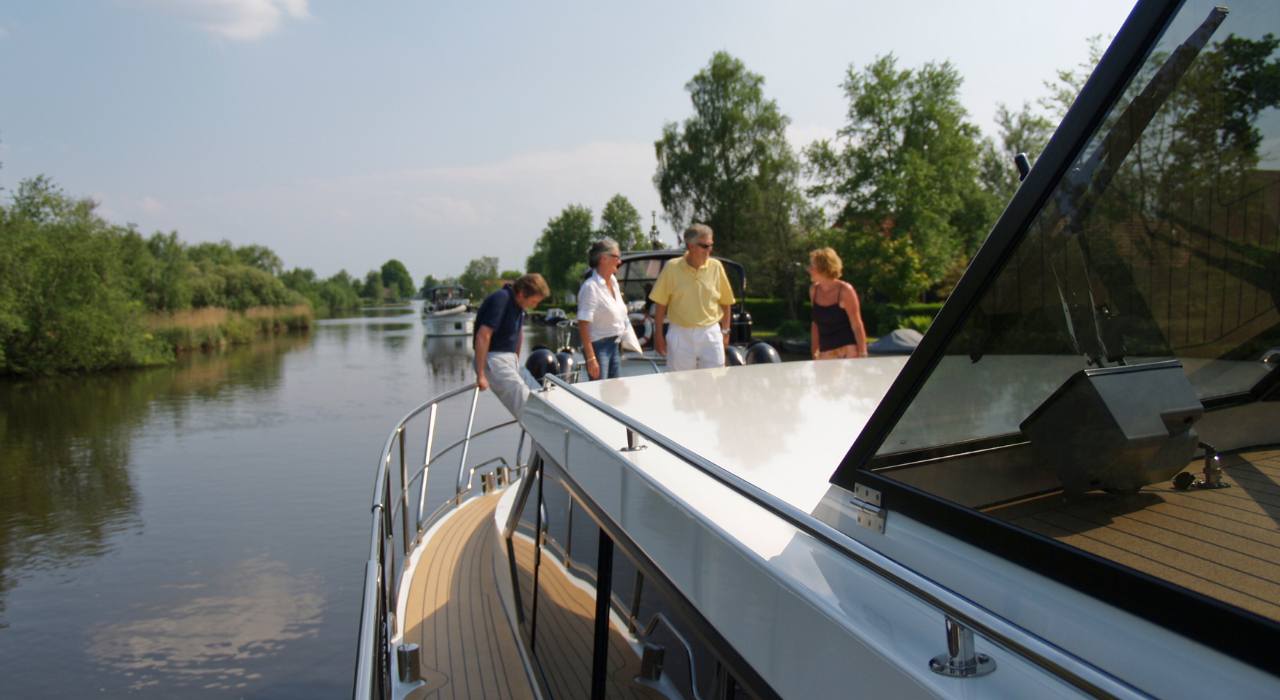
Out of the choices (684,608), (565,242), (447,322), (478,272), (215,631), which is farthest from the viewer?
(478,272)

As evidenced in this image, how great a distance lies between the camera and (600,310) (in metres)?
5.53

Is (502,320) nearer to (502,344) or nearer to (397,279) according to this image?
(502,344)

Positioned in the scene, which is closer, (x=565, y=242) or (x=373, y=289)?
(x=565, y=242)

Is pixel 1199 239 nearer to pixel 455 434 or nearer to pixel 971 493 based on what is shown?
pixel 971 493

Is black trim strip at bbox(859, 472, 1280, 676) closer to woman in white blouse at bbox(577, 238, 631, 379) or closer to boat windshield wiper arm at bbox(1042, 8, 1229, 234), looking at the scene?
boat windshield wiper arm at bbox(1042, 8, 1229, 234)

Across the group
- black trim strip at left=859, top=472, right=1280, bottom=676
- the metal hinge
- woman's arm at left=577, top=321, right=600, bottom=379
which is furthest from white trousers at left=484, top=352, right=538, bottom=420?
black trim strip at left=859, top=472, right=1280, bottom=676

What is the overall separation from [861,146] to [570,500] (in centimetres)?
3273

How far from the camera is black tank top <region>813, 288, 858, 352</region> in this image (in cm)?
545

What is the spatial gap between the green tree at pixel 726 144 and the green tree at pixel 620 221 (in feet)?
75.2

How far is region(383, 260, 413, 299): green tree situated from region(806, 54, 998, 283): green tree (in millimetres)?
171615

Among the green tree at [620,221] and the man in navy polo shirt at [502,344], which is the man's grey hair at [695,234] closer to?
the man in navy polo shirt at [502,344]

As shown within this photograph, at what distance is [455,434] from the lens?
14.9m

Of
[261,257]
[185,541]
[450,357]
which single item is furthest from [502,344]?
[261,257]

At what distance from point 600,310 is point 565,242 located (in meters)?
65.8
